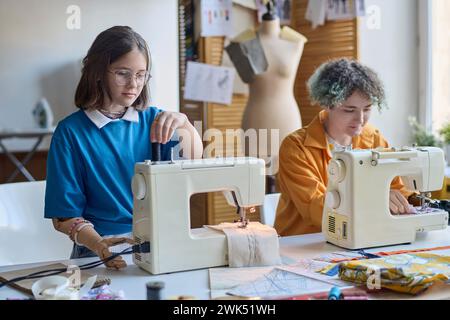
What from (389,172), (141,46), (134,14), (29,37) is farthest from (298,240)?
(29,37)

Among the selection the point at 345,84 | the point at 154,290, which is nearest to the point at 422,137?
the point at 345,84

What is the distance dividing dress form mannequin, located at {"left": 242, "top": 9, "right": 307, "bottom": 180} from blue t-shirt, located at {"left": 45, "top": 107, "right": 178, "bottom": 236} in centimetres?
159

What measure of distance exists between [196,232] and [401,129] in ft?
8.57

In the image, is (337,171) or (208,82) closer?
(337,171)

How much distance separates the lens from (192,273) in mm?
1624

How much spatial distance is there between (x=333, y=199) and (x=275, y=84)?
1.77 metres

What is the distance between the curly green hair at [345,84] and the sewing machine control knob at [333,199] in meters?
0.51

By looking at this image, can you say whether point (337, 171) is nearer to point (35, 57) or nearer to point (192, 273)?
point (192, 273)

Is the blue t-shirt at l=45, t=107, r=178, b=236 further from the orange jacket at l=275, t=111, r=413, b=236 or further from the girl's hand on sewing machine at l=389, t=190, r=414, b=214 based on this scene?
the girl's hand on sewing machine at l=389, t=190, r=414, b=214

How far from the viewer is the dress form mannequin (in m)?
3.55

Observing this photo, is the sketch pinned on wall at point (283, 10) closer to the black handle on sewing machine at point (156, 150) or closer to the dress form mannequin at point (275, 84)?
the dress form mannequin at point (275, 84)

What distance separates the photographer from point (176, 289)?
149 centimetres

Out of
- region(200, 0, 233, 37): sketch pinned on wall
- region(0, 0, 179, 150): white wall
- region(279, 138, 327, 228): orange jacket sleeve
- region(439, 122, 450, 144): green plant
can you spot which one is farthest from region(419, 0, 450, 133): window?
region(0, 0, 179, 150): white wall
